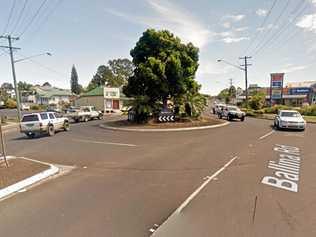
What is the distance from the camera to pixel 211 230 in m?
3.94

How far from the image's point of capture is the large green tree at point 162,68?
2142 centimetres

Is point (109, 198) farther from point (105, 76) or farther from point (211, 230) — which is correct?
point (105, 76)

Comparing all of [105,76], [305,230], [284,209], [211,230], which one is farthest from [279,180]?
[105,76]

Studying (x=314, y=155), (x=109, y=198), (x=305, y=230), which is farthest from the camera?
(x=314, y=155)

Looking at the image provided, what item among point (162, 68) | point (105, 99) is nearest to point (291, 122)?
point (162, 68)

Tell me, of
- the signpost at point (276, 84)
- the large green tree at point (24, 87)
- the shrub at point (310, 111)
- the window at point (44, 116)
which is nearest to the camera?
the window at point (44, 116)

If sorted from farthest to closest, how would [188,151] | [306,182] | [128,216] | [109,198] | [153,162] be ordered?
[188,151]
[153,162]
[306,182]
[109,198]
[128,216]

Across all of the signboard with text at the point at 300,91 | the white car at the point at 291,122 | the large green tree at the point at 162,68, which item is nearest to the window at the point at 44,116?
the large green tree at the point at 162,68

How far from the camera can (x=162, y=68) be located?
2103 cm

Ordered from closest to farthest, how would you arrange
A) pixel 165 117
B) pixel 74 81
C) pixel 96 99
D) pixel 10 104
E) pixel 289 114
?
pixel 289 114
pixel 165 117
pixel 96 99
pixel 10 104
pixel 74 81

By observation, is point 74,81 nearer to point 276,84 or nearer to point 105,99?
point 105,99

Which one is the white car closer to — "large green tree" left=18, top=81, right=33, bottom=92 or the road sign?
the road sign

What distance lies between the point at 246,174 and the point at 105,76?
9812 cm

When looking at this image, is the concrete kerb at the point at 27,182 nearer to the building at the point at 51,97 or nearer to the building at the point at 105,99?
the building at the point at 105,99
